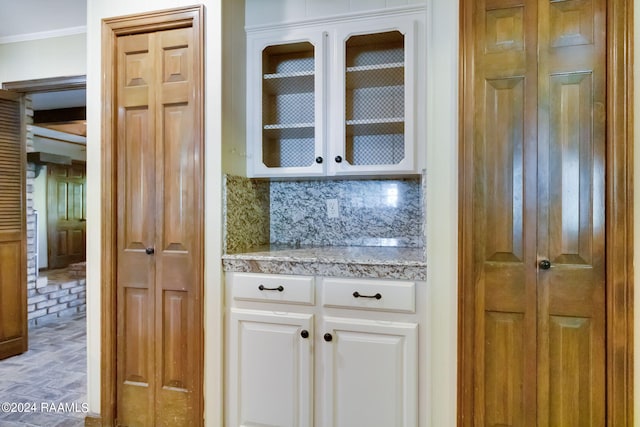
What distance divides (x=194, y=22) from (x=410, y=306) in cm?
171

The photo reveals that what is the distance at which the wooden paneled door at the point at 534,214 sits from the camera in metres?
1.46

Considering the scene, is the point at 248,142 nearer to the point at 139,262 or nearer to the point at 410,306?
the point at 139,262

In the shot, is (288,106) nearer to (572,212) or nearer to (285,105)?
(285,105)

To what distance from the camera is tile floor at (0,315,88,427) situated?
7.20ft

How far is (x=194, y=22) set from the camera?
1.87 metres

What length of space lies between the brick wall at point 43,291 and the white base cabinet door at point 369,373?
320cm

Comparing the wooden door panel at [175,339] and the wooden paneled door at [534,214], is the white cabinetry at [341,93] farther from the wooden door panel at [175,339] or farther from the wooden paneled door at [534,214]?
the wooden door panel at [175,339]

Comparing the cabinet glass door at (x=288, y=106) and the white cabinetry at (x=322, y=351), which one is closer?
the white cabinetry at (x=322, y=351)

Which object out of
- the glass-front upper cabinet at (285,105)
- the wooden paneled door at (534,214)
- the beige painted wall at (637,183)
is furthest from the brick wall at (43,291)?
the beige painted wall at (637,183)

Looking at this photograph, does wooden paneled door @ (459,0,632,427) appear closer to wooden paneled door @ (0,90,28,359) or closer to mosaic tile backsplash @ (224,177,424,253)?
mosaic tile backsplash @ (224,177,424,253)

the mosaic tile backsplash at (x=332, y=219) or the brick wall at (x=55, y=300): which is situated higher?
the mosaic tile backsplash at (x=332, y=219)

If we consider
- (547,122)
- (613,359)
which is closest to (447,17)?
(547,122)

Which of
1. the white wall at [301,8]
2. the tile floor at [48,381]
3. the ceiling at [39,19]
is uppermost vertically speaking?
the ceiling at [39,19]

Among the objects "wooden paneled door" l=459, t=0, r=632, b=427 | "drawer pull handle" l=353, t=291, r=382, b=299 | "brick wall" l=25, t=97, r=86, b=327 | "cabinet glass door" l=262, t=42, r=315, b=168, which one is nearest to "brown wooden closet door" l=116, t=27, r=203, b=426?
"cabinet glass door" l=262, t=42, r=315, b=168
